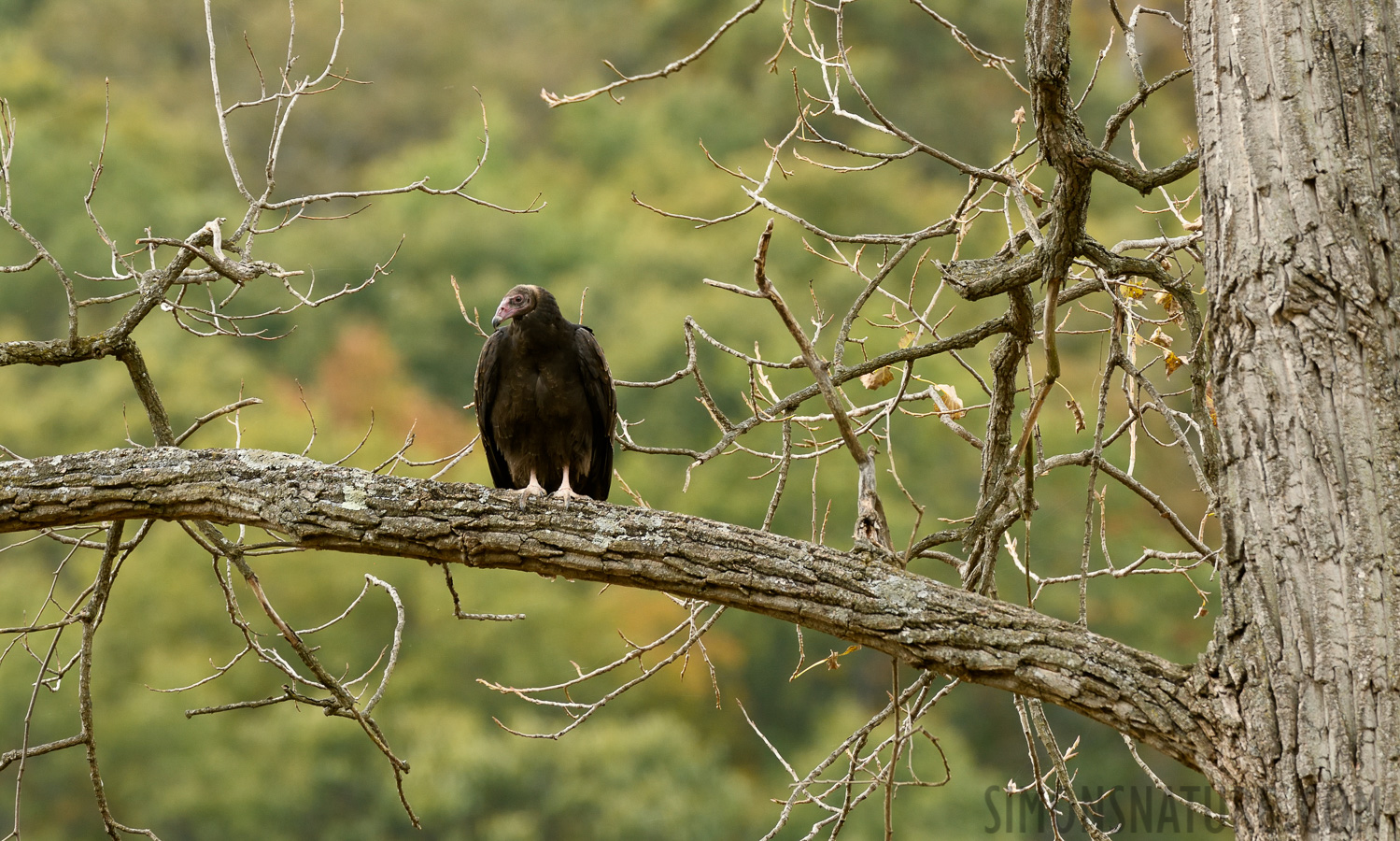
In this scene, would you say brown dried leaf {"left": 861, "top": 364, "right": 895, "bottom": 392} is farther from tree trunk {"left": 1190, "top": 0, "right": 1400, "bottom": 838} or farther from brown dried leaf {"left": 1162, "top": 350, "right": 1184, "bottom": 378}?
tree trunk {"left": 1190, "top": 0, "right": 1400, "bottom": 838}

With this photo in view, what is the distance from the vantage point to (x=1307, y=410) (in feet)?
7.31

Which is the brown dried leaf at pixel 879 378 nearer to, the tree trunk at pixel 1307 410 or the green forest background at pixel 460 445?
the tree trunk at pixel 1307 410

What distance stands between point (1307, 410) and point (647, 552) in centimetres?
121

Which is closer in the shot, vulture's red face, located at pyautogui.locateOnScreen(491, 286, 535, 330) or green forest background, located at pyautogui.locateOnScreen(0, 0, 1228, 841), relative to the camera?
vulture's red face, located at pyautogui.locateOnScreen(491, 286, 535, 330)

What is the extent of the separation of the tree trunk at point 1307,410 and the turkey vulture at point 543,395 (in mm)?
2709

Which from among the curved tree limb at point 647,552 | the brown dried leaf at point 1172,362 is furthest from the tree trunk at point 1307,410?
the brown dried leaf at point 1172,362

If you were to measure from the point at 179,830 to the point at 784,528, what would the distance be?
13.5 m

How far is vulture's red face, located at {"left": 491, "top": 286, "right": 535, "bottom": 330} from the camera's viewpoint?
4.75 metres

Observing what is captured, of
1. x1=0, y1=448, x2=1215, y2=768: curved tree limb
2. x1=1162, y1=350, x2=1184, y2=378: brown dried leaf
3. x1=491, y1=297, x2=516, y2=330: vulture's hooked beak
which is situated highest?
x1=491, y1=297, x2=516, y2=330: vulture's hooked beak

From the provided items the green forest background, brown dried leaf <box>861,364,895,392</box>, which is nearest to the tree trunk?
brown dried leaf <box>861,364,895,392</box>

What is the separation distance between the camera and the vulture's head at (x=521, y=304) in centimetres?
475

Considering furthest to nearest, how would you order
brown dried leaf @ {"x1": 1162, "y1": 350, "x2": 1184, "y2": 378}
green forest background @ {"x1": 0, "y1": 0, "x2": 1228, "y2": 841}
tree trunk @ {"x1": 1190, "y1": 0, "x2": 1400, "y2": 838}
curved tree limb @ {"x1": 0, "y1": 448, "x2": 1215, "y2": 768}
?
green forest background @ {"x1": 0, "y1": 0, "x2": 1228, "y2": 841}, brown dried leaf @ {"x1": 1162, "y1": 350, "x2": 1184, "y2": 378}, curved tree limb @ {"x1": 0, "y1": 448, "x2": 1215, "y2": 768}, tree trunk @ {"x1": 1190, "y1": 0, "x2": 1400, "y2": 838}

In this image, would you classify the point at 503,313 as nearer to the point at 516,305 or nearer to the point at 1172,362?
the point at 516,305

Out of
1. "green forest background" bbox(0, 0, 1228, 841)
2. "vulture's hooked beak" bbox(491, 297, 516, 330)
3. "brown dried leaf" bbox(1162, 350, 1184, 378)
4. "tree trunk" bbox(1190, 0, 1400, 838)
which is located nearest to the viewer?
"tree trunk" bbox(1190, 0, 1400, 838)
